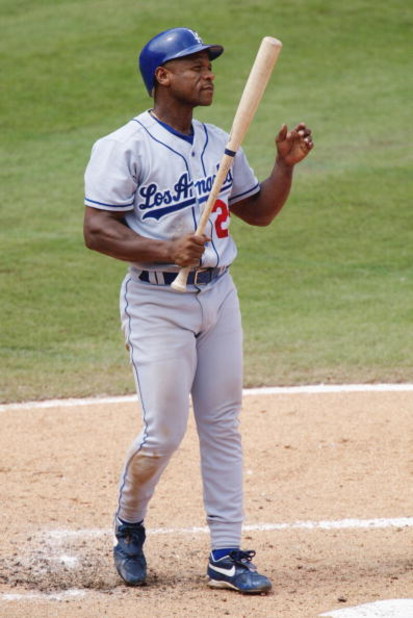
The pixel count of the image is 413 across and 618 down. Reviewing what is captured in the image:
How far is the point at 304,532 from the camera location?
5.40 meters

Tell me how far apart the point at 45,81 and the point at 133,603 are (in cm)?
1391

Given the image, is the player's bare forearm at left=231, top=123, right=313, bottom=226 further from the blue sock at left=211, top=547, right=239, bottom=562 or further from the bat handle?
the blue sock at left=211, top=547, right=239, bottom=562

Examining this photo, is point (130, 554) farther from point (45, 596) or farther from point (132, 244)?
point (132, 244)

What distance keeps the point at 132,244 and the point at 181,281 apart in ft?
0.74

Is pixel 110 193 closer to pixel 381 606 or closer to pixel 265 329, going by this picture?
pixel 381 606

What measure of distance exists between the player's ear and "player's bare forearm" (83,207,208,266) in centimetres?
54

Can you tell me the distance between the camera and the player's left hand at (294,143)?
A: 15.8 feet

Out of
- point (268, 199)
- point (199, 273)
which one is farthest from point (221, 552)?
point (268, 199)

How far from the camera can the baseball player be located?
4480 millimetres

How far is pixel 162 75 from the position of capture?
15.1 feet

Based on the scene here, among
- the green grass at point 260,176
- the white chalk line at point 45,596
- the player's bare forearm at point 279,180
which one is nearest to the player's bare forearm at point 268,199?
the player's bare forearm at point 279,180

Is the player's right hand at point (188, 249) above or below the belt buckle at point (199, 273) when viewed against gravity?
above

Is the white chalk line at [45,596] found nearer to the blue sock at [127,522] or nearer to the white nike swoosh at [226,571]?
the blue sock at [127,522]

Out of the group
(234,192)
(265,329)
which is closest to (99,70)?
(265,329)
